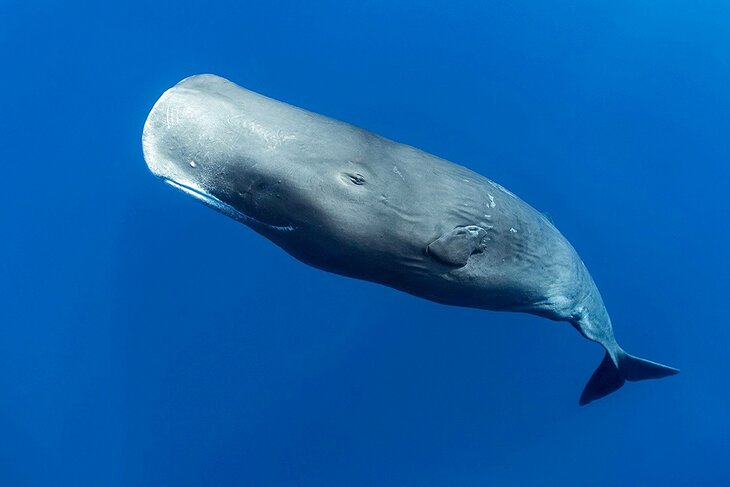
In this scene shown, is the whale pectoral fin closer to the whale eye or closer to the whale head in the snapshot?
the whale eye

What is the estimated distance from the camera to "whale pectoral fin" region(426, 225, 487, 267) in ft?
14.8

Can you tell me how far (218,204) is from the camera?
14.4 feet

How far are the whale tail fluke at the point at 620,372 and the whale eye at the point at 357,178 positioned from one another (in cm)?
537

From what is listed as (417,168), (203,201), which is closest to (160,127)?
(203,201)

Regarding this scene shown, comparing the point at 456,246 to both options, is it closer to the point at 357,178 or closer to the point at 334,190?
the point at 357,178

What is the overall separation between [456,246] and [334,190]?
1073mm

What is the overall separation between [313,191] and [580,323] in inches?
173

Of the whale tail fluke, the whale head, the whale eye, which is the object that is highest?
the whale tail fluke

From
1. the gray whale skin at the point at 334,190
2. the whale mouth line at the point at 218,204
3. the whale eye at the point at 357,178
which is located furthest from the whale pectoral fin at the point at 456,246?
the whale mouth line at the point at 218,204

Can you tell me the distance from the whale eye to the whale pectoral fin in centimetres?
73

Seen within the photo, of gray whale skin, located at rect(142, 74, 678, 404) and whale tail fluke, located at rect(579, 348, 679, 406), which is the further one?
whale tail fluke, located at rect(579, 348, 679, 406)

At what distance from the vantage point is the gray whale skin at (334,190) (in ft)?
13.6

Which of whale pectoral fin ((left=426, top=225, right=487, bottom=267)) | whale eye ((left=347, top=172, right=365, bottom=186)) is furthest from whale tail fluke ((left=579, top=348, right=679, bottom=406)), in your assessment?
whale eye ((left=347, top=172, right=365, bottom=186))

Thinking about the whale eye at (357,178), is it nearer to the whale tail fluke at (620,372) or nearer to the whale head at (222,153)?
the whale head at (222,153)
